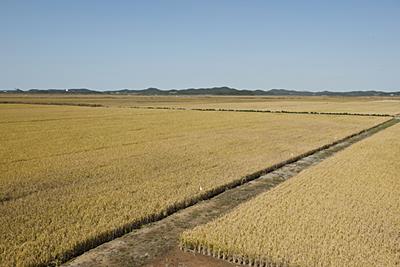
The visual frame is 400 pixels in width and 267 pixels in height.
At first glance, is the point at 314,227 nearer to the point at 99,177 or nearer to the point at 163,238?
the point at 163,238

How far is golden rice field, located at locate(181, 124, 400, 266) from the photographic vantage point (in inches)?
348

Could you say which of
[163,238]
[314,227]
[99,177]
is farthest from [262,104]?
[163,238]

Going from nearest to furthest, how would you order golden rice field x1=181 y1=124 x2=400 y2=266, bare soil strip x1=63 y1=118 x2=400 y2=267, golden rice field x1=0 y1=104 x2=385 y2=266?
golden rice field x1=181 y1=124 x2=400 y2=266, bare soil strip x1=63 y1=118 x2=400 y2=267, golden rice field x1=0 y1=104 x2=385 y2=266

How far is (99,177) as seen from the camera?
16.2 m

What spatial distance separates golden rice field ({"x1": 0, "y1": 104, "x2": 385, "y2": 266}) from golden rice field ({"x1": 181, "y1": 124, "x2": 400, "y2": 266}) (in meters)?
2.55

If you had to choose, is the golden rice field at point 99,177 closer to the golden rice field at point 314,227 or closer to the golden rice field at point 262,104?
the golden rice field at point 314,227

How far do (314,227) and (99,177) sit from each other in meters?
9.15

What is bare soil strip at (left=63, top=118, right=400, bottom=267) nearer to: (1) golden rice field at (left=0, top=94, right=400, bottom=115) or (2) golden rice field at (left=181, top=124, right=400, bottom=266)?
(2) golden rice field at (left=181, top=124, right=400, bottom=266)

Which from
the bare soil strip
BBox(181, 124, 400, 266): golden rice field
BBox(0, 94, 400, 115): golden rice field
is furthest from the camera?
BBox(0, 94, 400, 115): golden rice field

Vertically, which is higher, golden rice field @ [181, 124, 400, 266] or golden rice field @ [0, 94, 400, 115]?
golden rice field @ [0, 94, 400, 115]

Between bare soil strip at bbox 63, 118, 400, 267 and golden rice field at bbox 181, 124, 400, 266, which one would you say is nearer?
golden rice field at bbox 181, 124, 400, 266

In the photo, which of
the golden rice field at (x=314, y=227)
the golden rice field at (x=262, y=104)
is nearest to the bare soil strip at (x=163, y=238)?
the golden rice field at (x=314, y=227)

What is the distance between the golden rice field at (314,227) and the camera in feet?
29.0

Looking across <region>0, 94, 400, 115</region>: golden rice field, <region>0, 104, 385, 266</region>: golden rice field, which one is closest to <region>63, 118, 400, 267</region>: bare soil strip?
<region>0, 104, 385, 266</region>: golden rice field
